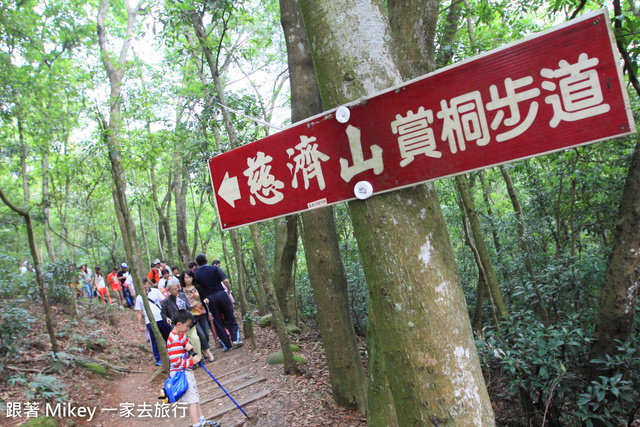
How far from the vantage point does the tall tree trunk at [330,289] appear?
4723mm

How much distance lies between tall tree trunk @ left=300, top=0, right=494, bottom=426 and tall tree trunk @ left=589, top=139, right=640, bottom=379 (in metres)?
2.60

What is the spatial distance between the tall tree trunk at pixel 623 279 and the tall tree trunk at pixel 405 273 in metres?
2.60

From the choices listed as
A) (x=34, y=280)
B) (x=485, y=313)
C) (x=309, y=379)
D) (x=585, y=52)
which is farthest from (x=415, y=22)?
(x=34, y=280)

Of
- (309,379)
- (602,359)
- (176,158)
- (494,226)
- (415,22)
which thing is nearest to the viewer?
(415,22)

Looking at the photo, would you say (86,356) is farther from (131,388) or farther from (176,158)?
(176,158)

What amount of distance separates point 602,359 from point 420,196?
120 inches

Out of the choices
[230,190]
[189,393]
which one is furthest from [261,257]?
[230,190]

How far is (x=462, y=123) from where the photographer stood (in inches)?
65.3

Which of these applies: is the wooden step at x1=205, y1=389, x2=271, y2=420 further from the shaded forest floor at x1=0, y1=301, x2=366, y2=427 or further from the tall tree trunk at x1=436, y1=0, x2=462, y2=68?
the tall tree trunk at x1=436, y1=0, x2=462, y2=68

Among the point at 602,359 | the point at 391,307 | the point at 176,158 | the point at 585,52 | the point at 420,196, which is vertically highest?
the point at 176,158

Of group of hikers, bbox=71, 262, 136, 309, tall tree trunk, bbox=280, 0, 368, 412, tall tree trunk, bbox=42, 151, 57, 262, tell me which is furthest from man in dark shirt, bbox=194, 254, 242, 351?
group of hikers, bbox=71, 262, 136, 309

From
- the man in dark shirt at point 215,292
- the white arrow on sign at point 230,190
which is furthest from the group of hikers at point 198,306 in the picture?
the white arrow on sign at point 230,190

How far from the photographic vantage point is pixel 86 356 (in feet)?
23.8

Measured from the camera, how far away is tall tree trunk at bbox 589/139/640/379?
3.37 m
